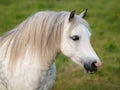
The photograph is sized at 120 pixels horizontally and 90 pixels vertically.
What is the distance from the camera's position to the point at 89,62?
5414mm

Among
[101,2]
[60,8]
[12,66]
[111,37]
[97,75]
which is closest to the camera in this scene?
[12,66]

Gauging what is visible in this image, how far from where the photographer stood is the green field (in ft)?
29.6

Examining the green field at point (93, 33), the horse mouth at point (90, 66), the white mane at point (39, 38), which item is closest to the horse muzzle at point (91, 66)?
the horse mouth at point (90, 66)

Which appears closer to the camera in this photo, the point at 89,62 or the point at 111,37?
the point at 89,62

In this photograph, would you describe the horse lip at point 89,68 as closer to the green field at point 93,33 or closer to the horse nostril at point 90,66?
the horse nostril at point 90,66

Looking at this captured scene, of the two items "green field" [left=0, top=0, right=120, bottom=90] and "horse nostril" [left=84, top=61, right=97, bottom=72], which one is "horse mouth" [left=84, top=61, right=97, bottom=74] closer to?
"horse nostril" [left=84, top=61, right=97, bottom=72]

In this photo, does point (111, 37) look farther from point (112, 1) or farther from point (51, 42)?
→ point (51, 42)

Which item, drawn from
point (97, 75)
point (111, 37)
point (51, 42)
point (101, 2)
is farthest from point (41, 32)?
point (101, 2)

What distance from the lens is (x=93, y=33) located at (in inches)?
519

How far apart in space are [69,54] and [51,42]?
0.25 m

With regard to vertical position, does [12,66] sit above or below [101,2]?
below

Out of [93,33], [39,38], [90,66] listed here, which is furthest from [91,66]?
[93,33]

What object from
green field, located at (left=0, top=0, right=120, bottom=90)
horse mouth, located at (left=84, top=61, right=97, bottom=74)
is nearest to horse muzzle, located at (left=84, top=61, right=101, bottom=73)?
horse mouth, located at (left=84, top=61, right=97, bottom=74)

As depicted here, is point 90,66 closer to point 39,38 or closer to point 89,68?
point 89,68
